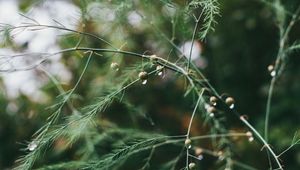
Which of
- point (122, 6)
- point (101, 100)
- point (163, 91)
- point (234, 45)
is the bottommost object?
point (163, 91)

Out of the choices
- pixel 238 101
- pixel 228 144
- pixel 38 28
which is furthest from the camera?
pixel 238 101

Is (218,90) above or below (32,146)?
below

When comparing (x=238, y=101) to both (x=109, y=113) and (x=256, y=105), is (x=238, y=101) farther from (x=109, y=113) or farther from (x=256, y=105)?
(x=109, y=113)

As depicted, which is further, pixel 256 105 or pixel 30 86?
pixel 256 105

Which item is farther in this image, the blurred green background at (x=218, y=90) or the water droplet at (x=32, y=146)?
the blurred green background at (x=218, y=90)

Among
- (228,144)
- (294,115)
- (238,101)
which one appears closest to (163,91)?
(238,101)

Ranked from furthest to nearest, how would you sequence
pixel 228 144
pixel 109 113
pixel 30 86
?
pixel 109 113, pixel 30 86, pixel 228 144

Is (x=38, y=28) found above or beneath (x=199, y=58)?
above

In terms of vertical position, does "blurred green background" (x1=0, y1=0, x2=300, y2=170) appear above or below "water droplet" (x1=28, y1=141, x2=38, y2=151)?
below

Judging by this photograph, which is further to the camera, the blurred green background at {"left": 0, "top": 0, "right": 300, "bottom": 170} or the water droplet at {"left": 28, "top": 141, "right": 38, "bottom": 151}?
the blurred green background at {"left": 0, "top": 0, "right": 300, "bottom": 170}

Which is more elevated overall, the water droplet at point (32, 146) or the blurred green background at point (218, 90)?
the water droplet at point (32, 146)

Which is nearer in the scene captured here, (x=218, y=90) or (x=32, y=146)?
(x=32, y=146)
